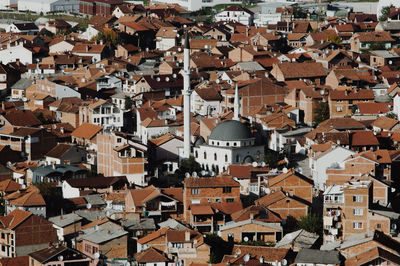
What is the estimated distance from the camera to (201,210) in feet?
113

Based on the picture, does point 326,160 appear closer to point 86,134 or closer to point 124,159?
point 124,159

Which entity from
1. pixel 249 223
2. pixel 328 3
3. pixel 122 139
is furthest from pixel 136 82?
pixel 328 3

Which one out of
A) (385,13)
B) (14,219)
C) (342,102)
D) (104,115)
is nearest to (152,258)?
Result: (14,219)

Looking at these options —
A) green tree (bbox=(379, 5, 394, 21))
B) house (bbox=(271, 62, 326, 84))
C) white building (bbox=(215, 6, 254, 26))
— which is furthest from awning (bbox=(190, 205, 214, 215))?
white building (bbox=(215, 6, 254, 26))

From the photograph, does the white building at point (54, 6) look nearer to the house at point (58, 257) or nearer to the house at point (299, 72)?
the house at point (299, 72)

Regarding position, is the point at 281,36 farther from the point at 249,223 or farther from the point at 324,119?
the point at 249,223

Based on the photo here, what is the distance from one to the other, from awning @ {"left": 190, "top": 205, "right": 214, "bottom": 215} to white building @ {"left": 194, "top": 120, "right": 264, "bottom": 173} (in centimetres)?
573

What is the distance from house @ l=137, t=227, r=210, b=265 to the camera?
1246 inches

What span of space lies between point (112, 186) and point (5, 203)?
11.2 ft

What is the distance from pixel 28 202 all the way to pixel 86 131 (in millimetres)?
9489

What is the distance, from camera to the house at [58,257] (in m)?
31.6

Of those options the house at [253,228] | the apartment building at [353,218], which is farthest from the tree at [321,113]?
the apartment building at [353,218]

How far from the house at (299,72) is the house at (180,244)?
2193 centimetres

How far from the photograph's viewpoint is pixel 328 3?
79375mm
